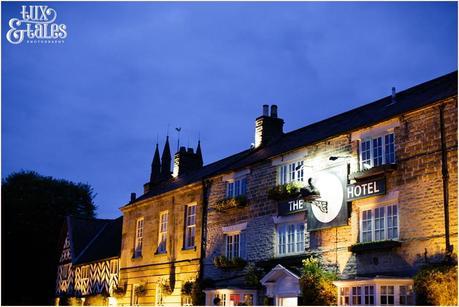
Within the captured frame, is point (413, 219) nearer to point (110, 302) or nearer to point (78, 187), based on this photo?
point (110, 302)

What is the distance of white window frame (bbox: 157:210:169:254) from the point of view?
25266mm

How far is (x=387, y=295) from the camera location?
14812 mm

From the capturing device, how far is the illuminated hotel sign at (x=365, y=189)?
52.7 ft

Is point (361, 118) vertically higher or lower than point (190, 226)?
higher

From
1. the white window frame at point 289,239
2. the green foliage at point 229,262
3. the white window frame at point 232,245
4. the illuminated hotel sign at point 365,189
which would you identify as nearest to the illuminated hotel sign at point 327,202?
the illuminated hotel sign at point 365,189

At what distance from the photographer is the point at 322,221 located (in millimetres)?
17609

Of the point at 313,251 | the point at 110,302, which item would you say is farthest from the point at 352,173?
the point at 110,302

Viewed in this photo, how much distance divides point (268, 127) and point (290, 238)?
21.8 feet

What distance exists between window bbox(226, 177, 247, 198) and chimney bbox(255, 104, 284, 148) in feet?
9.03

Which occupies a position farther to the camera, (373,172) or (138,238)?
(138,238)

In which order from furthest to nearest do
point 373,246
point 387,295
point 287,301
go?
1. point 287,301
2. point 373,246
3. point 387,295

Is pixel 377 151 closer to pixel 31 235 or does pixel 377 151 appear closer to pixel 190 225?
pixel 190 225

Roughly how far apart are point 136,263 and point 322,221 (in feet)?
38.4

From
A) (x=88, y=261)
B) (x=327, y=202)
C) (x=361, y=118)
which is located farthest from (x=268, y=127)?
(x=88, y=261)
